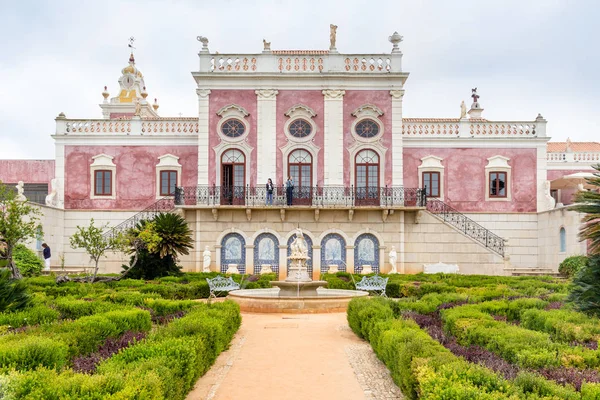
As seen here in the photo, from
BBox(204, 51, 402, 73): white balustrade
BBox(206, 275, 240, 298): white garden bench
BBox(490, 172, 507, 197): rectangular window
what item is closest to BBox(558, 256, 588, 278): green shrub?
BBox(490, 172, 507, 197): rectangular window

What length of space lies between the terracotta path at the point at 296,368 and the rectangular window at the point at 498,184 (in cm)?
1998

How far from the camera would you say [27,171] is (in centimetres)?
4050

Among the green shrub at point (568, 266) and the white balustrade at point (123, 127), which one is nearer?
the green shrub at point (568, 266)

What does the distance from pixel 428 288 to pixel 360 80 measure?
13097 mm

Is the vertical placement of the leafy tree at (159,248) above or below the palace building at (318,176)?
below

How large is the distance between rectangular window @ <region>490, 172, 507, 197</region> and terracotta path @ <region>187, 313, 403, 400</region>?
19978 millimetres

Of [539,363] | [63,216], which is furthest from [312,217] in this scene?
[539,363]

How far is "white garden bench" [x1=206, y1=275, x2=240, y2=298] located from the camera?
65.6ft

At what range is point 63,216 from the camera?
30984mm

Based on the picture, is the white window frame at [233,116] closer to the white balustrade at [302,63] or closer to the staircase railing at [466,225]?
the white balustrade at [302,63]

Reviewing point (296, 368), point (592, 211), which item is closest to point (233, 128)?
point (592, 211)

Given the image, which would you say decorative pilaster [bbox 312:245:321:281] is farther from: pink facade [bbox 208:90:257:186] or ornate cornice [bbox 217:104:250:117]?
ornate cornice [bbox 217:104:250:117]

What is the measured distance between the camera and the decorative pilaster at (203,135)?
2948 cm

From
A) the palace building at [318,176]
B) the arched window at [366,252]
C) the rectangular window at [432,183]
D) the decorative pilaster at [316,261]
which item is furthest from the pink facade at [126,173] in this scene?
the rectangular window at [432,183]
